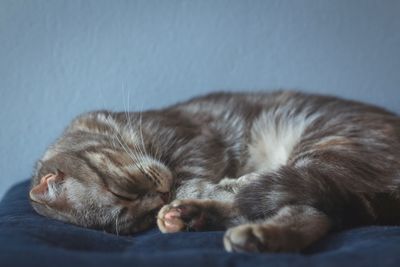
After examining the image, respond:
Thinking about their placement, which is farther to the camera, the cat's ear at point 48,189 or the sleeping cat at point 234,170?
the cat's ear at point 48,189

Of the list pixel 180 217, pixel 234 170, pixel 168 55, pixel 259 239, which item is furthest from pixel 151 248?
pixel 168 55

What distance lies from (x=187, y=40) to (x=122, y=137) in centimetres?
68

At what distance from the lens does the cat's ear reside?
1.53 m

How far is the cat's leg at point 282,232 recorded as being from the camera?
1.08m

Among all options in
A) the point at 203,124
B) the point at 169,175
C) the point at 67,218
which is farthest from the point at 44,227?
the point at 203,124

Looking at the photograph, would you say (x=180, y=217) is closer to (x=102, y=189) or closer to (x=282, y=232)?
(x=102, y=189)

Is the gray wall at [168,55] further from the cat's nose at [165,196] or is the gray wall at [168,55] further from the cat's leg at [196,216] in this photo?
the cat's leg at [196,216]

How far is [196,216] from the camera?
147cm

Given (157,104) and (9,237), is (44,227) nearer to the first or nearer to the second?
(9,237)

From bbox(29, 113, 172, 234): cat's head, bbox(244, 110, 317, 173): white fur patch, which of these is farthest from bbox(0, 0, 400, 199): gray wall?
bbox(29, 113, 172, 234): cat's head

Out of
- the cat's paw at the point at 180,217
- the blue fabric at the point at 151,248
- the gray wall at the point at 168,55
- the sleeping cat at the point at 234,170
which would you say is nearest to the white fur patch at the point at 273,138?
the sleeping cat at the point at 234,170

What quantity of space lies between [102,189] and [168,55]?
3.04 ft

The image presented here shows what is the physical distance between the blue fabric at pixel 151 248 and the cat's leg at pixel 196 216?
0.05 m

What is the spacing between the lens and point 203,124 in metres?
2.00
